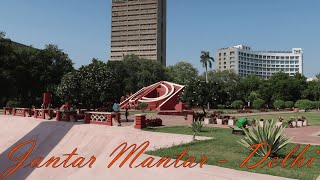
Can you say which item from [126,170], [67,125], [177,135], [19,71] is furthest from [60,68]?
[126,170]

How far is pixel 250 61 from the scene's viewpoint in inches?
Answer: 7343

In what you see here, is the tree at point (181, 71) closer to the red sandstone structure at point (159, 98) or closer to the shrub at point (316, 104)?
the red sandstone structure at point (159, 98)

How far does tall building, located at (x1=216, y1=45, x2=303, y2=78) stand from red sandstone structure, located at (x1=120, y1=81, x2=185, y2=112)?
106 metres

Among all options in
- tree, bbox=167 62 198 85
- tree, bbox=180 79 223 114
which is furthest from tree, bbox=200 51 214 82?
tree, bbox=180 79 223 114

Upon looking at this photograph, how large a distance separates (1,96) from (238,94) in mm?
50340

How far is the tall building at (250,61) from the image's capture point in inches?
6855

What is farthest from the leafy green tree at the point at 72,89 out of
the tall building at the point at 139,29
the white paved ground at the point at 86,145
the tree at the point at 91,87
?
the tall building at the point at 139,29

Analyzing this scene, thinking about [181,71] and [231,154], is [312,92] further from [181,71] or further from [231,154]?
[231,154]

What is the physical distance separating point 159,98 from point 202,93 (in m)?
26.7

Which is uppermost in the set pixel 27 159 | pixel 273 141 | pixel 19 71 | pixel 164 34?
pixel 164 34

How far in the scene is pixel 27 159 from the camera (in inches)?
666

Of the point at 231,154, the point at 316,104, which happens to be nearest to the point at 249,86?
the point at 316,104

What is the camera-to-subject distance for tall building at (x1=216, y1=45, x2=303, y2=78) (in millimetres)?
174125

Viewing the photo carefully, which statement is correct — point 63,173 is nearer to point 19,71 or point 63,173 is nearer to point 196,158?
point 196,158
